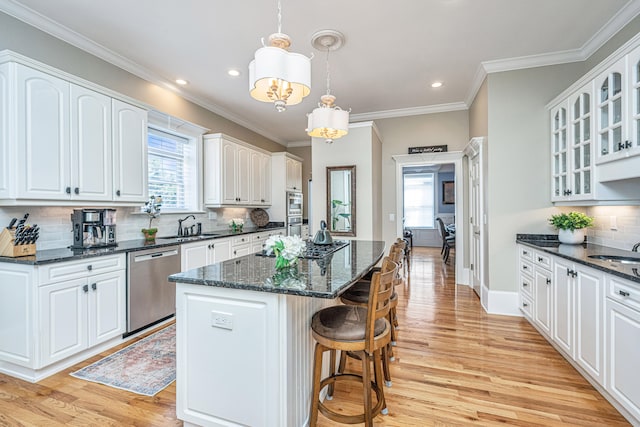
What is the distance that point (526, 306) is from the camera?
10.8 feet

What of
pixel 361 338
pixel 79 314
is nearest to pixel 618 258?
pixel 361 338

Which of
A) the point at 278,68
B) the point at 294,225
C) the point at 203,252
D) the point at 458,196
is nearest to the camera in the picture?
the point at 278,68

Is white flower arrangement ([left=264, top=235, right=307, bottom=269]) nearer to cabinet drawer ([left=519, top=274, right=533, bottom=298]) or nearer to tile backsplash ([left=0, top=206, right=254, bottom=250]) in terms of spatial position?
tile backsplash ([left=0, top=206, right=254, bottom=250])

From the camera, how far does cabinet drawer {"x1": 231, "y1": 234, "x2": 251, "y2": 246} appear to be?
450 centimetres

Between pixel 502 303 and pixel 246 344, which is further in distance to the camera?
pixel 502 303

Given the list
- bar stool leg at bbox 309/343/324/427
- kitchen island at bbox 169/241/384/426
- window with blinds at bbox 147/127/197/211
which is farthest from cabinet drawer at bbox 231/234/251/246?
bar stool leg at bbox 309/343/324/427

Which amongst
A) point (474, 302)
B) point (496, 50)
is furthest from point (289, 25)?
point (474, 302)

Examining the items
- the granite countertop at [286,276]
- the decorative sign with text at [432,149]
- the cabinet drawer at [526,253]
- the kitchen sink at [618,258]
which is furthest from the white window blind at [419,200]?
the granite countertop at [286,276]

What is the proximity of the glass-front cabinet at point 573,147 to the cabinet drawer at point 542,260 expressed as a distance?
2.02ft

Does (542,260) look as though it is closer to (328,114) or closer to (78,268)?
(328,114)

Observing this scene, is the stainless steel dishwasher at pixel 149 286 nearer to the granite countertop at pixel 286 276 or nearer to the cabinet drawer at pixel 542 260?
the granite countertop at pixel 286 276

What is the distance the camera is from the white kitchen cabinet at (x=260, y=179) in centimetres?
548

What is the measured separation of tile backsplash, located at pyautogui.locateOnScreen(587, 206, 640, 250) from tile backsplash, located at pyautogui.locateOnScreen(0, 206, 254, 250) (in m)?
4.94

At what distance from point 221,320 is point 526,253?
10.8ft
